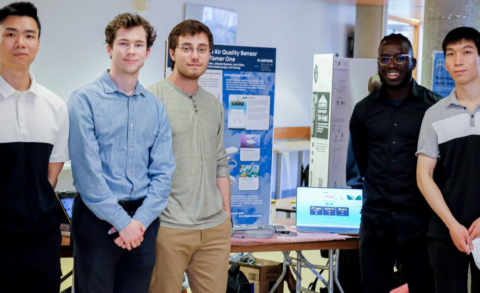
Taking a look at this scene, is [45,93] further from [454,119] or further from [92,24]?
[92,24]

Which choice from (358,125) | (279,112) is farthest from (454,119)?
(279,112)

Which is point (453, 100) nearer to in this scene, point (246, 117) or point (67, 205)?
point (246, 117)

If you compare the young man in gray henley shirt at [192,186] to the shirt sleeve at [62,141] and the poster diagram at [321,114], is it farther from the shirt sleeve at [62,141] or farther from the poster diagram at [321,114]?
the poster diagram at [321,114]

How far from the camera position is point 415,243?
3.65 meters

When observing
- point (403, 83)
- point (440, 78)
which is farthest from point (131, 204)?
point (440, 78)

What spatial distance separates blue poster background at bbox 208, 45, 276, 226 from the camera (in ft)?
14.1

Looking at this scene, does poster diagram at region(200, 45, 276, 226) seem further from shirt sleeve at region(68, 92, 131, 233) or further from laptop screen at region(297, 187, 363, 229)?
shirt sleeve at region(68, 92, 131, 233)

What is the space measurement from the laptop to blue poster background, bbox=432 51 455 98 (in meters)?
1.28

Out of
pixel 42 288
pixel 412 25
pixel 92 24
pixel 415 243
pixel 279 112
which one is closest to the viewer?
pixel 42 288

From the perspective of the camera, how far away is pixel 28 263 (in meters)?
2.60

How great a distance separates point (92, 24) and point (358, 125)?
462 cm

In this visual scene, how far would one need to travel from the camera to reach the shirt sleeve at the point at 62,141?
9.09 feet

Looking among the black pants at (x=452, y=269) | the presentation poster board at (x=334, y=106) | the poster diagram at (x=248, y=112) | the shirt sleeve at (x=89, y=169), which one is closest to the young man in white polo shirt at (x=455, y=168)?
the black pants at (x=452, y=269)

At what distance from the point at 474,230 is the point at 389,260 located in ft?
1.95
